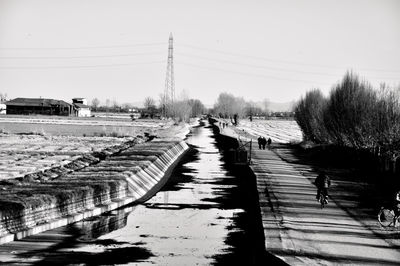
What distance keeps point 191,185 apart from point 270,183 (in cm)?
487

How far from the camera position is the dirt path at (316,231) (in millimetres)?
16844

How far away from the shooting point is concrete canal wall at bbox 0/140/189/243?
2025cm

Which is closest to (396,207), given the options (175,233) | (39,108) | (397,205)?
(397,205)

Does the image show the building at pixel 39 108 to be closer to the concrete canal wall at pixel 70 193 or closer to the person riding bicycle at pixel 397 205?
the concrete canal wall at pixel 70 193

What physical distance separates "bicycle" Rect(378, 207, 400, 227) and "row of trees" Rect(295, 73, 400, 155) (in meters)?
17.1

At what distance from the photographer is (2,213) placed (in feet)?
63.0

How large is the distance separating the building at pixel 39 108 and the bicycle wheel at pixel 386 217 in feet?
577

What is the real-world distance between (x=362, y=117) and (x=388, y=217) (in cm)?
2532

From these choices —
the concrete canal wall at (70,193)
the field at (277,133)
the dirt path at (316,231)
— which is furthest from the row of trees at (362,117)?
the field at (277,133)

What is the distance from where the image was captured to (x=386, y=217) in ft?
73.5

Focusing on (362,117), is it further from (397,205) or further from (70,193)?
(70,193)

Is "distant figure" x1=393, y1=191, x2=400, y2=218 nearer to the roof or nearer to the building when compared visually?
the building

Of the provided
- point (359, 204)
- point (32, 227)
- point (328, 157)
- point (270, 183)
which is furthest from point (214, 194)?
point (328, 157)

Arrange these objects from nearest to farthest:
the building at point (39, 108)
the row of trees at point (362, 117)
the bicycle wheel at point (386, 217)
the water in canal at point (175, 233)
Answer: the water in canal at point (175, 233), the bicycle wheel at point (386, 217), the row of trees at point (362, 117), the building at point (39, 108)
